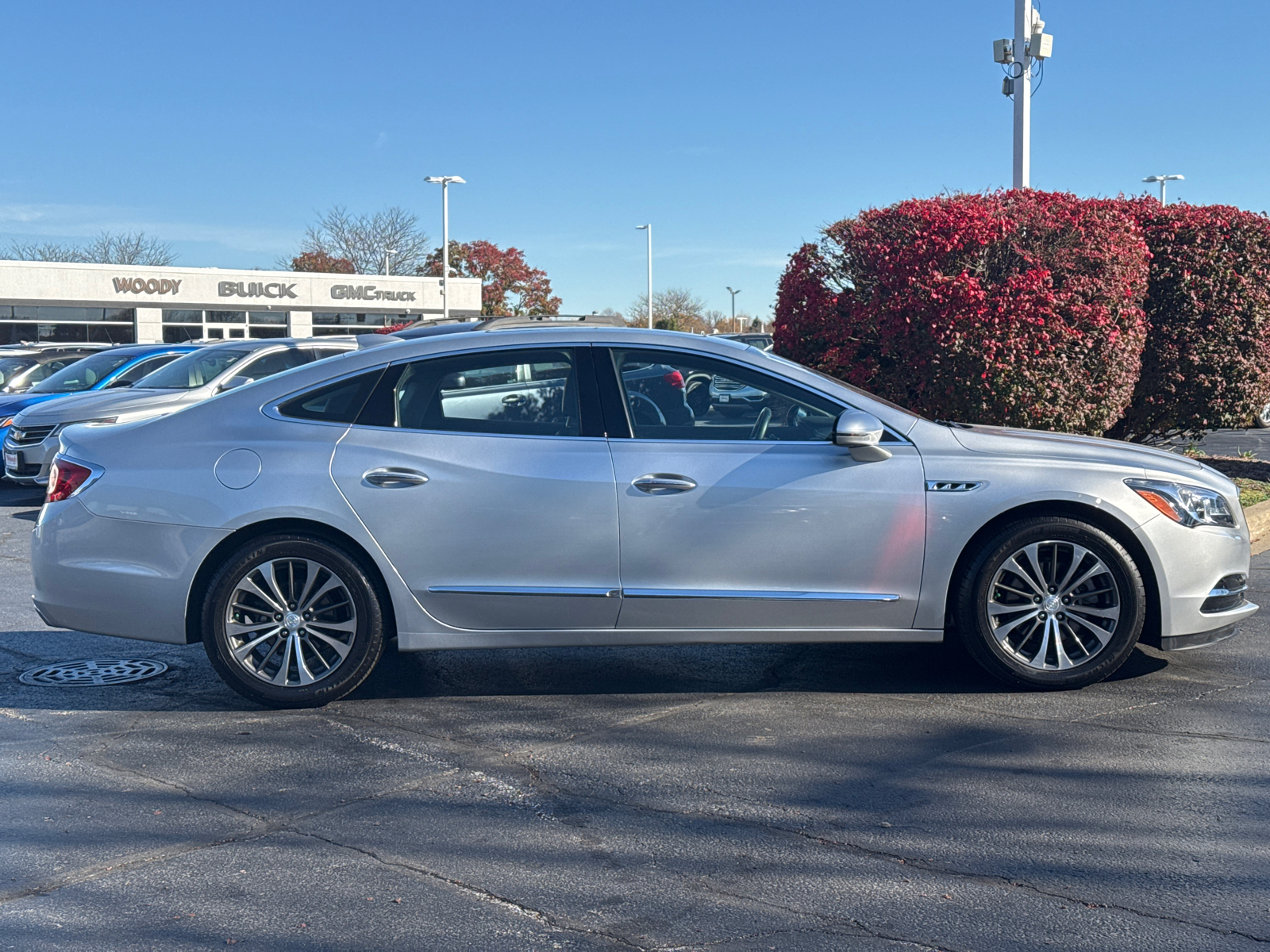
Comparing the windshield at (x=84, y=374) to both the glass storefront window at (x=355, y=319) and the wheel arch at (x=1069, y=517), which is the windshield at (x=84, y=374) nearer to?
the wheel arch at (x=1069, y=517)

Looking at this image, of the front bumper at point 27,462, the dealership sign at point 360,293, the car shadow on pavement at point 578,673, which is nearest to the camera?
the car shadow on pavement at point 578,673

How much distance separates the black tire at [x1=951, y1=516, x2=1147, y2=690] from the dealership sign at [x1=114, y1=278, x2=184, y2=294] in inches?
1742

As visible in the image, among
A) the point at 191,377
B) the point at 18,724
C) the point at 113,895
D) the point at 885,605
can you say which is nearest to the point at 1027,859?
the point at 885,605

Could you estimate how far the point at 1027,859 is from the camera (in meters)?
3.76

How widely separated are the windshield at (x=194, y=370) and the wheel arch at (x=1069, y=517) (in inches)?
396

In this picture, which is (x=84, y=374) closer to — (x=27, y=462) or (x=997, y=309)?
(x=27, y=462)

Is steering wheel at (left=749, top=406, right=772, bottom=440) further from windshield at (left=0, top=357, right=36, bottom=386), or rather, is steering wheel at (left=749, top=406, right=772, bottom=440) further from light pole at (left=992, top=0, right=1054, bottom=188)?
windshield at (left=0, top=357, right=36, bottom=386)

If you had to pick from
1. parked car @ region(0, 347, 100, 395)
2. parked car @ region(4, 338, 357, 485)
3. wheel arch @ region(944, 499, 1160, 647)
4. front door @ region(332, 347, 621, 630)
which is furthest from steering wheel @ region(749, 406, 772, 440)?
parked car @ region(0, 347, 100, 395)

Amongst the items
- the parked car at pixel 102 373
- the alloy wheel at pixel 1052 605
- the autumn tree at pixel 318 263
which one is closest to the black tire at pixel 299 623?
the alloy wheel at pixel 1052 605

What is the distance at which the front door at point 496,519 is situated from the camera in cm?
531

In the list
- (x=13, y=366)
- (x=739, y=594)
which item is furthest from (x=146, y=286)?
(x=739, y=594)

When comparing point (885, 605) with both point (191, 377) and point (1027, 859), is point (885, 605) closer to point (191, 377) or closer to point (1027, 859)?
point (1027, 859)

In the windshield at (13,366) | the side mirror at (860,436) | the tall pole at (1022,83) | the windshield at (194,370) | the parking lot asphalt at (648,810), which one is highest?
the tall pole at (1022,83)

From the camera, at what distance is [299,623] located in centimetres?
539
